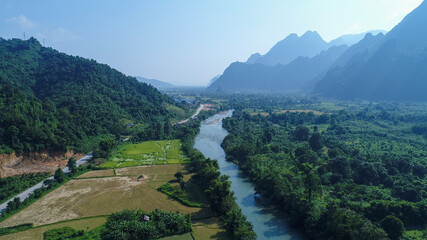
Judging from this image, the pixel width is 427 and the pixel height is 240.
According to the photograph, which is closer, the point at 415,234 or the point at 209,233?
the point at 415,234

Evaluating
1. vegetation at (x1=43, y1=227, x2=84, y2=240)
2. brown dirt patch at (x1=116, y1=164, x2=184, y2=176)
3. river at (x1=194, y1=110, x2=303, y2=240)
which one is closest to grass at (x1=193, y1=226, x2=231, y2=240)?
river at (x1=194, y1=110, x2=303, y2=240)

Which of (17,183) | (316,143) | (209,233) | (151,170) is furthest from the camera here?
(316,143)

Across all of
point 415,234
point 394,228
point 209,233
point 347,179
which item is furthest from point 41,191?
point 415,234

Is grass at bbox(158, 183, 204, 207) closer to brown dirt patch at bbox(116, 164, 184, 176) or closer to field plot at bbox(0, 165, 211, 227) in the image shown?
field plot at bbox(0, 165, 211, 227)

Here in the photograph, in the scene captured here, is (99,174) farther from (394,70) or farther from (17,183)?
(394,70)

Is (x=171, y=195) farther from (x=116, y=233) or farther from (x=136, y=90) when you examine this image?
(x=136, y=90)

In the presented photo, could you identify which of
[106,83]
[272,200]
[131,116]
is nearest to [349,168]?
[272,200]

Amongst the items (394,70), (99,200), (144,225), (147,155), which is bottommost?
(99,200)

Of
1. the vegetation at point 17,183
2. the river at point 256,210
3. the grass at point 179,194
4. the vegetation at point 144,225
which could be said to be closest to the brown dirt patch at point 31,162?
the vegetation at point 17,183
